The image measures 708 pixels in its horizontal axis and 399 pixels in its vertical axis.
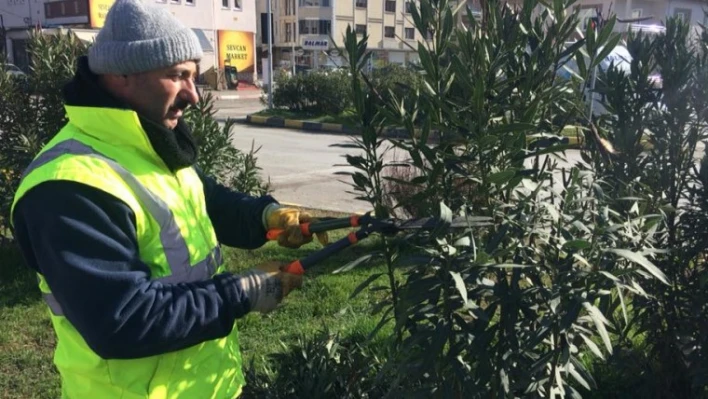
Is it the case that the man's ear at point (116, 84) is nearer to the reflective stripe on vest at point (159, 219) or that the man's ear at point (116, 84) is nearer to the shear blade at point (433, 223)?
the reflective stripe on vest at point (159, 219)

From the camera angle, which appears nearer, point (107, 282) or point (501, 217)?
point (107, 282)

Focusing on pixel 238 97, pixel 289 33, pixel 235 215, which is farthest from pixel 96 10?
pixel 235 215

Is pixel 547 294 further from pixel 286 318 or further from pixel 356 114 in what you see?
pixel 286 318

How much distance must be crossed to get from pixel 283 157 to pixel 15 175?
6.93m

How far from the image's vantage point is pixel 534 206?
71.7 inches

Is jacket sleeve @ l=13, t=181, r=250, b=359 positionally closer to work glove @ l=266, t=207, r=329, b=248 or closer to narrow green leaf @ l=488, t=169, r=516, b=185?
work glove @ l=266, t=207, r=329, b=248

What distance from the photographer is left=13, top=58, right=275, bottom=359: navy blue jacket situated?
1.53 m

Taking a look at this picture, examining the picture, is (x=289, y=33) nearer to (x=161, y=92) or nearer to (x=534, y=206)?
(x=161, y=92)

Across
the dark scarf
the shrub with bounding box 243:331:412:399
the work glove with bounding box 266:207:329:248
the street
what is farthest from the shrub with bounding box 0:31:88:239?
the dark scarf

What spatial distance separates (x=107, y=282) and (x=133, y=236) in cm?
15

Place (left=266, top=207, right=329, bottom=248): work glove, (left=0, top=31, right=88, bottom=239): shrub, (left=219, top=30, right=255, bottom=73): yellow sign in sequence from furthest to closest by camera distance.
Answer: (left=219, top=30, right=255, bottom=73): yellow sign
(left=0, top=31, right=88, bottom=239): shrub
(left=266, top=207, right=329, bottom=248): work glove

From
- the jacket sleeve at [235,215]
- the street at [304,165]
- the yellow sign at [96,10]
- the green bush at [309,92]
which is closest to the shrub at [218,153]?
the street at [304,165]

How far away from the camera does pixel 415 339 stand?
69.6 inches

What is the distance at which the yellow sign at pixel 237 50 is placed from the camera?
37938mm
